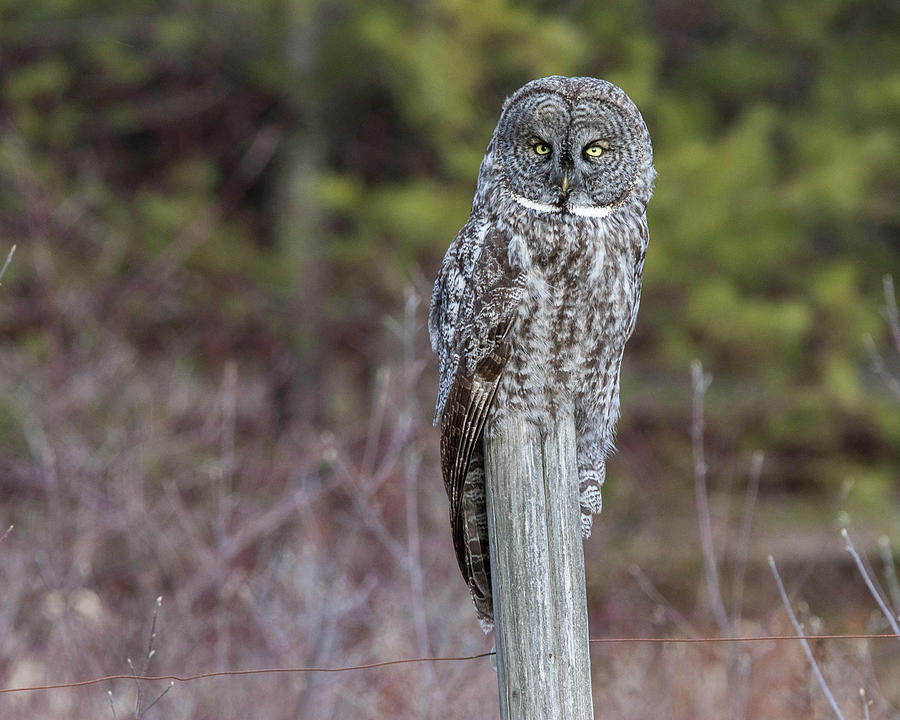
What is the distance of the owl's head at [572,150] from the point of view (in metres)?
2.70

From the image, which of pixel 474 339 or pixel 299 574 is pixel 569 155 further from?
pixel 299 574

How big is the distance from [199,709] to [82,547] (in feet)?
3.71

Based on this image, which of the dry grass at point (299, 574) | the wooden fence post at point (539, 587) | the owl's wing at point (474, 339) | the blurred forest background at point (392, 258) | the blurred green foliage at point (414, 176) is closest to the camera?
the wooden fence post at point (539, 587)

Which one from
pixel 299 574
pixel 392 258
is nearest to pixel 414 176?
pixel 392 258

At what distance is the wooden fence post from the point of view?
2.16 meters

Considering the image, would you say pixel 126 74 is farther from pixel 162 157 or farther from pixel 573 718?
pixel 573 718

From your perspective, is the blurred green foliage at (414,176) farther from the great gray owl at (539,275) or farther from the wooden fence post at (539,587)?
the wooden fence post at (539,587)

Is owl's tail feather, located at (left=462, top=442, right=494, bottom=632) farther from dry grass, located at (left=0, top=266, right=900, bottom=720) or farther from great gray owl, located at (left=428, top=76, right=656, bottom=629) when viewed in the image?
dry grass, located at (left=0, top=266, right=900, bottom=720)

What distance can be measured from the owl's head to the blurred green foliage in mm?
5619

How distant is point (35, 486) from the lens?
6648 millimetres

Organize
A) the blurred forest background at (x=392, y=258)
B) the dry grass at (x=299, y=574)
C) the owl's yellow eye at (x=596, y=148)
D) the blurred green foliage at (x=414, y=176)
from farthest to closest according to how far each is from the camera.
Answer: the blurred green foliage at (x=414, y=176) → the blurred forest background at (x=392, y=258) → the dry grass at (x=299, y=574) → the owl's yellow eye at (x=596, y=148)

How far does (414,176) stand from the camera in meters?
9.79

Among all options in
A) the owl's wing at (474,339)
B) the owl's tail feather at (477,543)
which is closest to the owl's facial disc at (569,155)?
the owl's wing at (474,339)

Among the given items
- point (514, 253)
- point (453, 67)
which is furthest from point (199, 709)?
point (453, 67)
